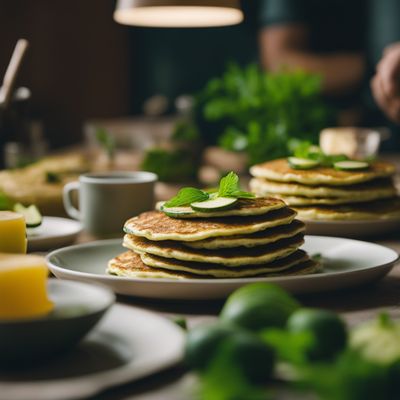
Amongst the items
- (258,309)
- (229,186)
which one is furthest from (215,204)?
(258,309)

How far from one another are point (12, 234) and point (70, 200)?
0.72m

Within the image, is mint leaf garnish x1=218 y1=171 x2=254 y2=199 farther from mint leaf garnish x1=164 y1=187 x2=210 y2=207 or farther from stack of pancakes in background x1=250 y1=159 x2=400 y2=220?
stack of pancakes in background x1=250 y1=159 x2=400 y2=220

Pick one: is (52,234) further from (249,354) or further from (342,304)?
(249,354)

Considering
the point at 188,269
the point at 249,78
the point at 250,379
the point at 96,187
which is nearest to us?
the point at 250,379

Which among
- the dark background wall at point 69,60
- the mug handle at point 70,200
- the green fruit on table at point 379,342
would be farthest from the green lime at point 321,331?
the dark background wall at point 69,60

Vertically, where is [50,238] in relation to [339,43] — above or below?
below

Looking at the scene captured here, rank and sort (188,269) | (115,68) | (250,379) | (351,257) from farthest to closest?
(115,68), (351,257), (188,269), (250,379)

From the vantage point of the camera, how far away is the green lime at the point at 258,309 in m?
0.80

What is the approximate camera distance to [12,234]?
1.20 m

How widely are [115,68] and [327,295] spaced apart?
5872 millimetres

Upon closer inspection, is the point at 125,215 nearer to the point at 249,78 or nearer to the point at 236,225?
the point at 236,225

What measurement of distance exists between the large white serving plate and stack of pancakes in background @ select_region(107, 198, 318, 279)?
50 mm

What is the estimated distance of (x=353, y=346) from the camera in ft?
2.42

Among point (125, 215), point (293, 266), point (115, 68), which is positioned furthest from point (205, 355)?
point (115, 68)
